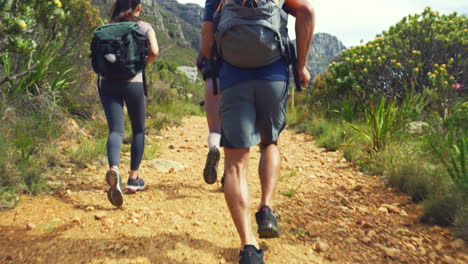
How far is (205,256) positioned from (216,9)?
1.39m

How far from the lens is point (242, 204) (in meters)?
1.57

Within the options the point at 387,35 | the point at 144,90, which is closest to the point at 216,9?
the point at 144,90

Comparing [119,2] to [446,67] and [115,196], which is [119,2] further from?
[446,67]

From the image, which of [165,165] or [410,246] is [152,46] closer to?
[165,165]

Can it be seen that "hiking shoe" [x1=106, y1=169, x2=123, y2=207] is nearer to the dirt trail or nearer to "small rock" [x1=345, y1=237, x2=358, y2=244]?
the dirt trail

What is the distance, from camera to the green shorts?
1613 millimetres

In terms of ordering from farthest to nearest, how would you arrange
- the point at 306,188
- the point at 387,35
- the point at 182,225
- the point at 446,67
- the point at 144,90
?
the point at 387,35
the point at 446,67
the point at 306,188
the point at 144,90
the point at 182,225

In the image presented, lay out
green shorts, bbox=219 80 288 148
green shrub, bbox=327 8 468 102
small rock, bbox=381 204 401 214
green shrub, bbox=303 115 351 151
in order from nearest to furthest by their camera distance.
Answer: green shorts, bbox=219 80 288 148 → small rock, bbox=381 204 401 214 → green shrub, bbox=303 115 351 151 → green shrub, bbox=327 8 468 102

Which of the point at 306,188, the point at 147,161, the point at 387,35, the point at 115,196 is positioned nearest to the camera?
the point at 115,196

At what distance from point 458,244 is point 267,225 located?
4.02 ft

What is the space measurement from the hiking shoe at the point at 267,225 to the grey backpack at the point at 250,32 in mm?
786

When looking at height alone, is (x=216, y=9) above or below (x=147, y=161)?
above

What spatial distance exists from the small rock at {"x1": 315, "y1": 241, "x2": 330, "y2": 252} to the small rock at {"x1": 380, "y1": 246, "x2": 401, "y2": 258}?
323 millimetres

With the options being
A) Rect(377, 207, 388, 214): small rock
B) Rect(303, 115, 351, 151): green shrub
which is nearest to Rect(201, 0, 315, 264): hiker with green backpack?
Rect(377, 207, 388, 214): small rock
